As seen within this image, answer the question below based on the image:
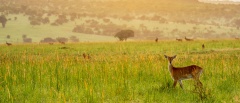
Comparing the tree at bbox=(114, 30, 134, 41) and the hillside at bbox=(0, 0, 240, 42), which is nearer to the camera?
the tree at bbox=(114, 30, 134, 41)

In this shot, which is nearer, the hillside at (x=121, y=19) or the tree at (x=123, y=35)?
the tree at (x=123, y=35)

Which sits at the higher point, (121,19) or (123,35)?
(121,19)

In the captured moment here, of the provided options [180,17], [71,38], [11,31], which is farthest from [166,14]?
[11,31]

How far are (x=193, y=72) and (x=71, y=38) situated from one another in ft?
322

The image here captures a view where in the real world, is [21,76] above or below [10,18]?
below

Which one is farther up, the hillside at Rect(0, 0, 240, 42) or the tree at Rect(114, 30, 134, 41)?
the hillside at Rect(0, 0, 240, 42)

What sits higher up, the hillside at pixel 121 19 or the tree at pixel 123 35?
the hillside at pixel 121 19

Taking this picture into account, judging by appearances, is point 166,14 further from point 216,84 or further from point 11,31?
point 216,84

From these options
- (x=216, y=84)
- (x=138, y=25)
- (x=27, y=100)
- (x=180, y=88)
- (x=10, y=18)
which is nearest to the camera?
(x=27, y=100)

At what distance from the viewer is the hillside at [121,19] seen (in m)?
117

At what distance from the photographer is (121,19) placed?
144125 millimetres

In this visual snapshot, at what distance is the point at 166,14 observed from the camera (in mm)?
169625

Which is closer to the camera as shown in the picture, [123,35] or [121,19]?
[123,35]

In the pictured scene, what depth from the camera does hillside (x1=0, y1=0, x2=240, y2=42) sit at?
116694mm
